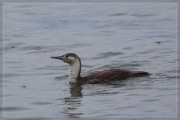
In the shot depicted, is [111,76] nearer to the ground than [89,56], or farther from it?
farther from it

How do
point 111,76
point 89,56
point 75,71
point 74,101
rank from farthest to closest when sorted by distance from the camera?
point 89,56 → point 75,71 → point 111,76 → point 74,101

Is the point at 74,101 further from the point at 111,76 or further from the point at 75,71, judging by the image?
the point at 75,71

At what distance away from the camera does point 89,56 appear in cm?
2136

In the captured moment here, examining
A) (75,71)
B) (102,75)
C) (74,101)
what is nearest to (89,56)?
(75,71)

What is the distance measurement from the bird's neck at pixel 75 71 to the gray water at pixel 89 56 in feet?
0.67

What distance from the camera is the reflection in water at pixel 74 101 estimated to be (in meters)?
15.1

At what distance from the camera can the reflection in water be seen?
49.5 feet

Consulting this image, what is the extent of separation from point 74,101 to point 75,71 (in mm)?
2387

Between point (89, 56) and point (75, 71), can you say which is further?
point (89, 56)

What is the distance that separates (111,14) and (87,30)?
2850mm

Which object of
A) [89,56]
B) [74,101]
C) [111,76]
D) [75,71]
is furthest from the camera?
[89,56]

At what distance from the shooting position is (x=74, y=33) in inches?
1008

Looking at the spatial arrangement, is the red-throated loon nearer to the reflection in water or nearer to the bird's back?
the bird's back

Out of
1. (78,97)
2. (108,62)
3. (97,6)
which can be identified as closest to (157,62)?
(108,62)
